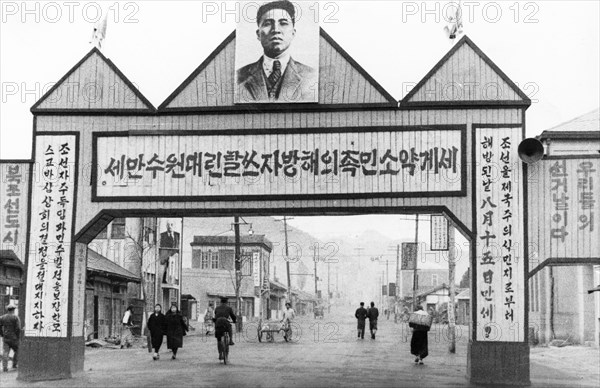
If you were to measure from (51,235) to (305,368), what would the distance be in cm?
688

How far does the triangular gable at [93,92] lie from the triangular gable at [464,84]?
6.01 meters

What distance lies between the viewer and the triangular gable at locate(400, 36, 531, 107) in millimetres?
16062

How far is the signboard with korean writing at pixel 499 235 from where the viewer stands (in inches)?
614

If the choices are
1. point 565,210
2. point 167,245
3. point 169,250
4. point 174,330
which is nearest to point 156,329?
point 174,330

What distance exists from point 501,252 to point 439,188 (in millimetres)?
1822

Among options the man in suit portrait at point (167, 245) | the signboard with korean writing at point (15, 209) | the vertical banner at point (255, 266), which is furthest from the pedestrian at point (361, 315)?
the vertical banner at point (255, 266)

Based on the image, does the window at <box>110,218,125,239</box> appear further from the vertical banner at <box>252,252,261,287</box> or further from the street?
the vertical banner at <box>252,252,261,287</box>

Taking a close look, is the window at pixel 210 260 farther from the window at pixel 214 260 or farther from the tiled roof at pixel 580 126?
the tiled roof at pixel 580 126

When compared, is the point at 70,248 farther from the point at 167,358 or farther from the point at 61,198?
the point at 167,358

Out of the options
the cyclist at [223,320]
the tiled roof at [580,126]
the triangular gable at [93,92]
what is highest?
the tiled roof at [580,126]

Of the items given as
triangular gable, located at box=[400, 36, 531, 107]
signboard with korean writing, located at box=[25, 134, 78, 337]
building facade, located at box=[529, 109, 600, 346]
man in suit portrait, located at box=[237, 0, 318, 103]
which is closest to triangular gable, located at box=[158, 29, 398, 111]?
man in suit portrait, located at box=[237, 0, 318, 103]

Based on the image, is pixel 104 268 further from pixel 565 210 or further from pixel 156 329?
pixel 565 210

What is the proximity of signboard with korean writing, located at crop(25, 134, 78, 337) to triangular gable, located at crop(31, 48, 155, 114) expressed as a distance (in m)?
0.70

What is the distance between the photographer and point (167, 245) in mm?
42844
